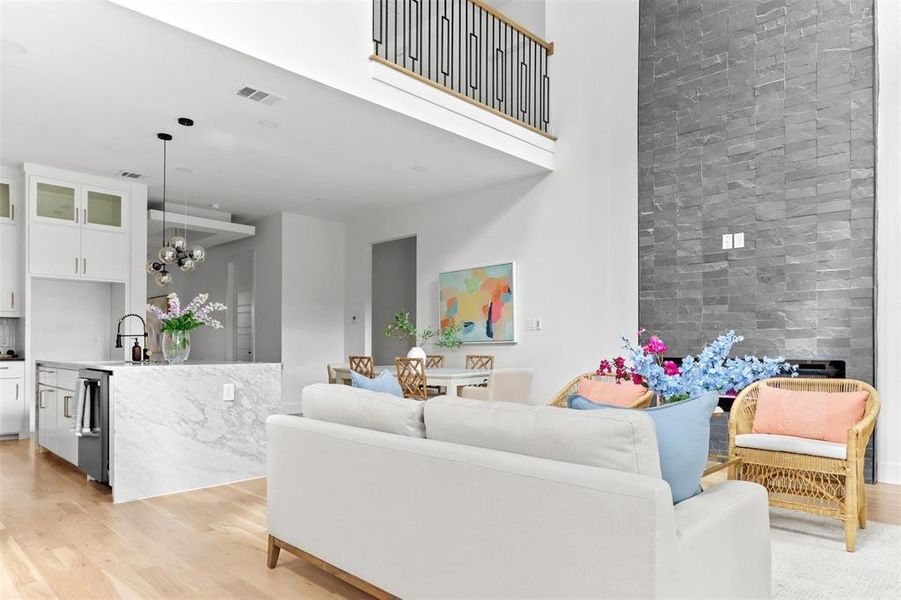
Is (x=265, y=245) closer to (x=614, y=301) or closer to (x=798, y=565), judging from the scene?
(x=614, y=301)

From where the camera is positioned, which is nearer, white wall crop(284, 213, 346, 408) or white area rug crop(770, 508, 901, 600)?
white area rug crop(770, 508, 901, 600)

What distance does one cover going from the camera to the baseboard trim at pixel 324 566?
7.15ft

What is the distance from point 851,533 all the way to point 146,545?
348 cm

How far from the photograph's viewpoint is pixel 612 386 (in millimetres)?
4246

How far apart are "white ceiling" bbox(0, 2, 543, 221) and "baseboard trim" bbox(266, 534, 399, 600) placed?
2.93 m

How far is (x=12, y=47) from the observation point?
12.3ft

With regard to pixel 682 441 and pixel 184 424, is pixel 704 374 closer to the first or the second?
pixel 682 441

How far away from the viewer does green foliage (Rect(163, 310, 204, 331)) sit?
428 cm

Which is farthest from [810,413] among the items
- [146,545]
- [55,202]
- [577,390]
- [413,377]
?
[55,202]

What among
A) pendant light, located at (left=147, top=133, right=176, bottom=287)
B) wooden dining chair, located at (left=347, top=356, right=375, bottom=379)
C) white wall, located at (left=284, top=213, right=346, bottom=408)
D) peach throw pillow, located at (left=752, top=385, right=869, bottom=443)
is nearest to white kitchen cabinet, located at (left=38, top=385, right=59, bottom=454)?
pendant light, located at (left=147, top=133, right=176, bottom=287)

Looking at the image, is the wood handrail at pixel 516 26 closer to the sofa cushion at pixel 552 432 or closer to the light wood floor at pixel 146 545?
the light wood floor at pixel 146 545

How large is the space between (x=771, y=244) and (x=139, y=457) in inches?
198

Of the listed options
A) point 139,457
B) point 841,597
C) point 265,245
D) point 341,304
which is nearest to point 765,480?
point 841,597

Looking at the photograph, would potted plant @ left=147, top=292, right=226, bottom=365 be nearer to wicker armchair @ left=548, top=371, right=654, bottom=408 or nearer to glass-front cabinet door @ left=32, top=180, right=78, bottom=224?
wicker armchair @ left=548, top=371, right=654, bottom=408
